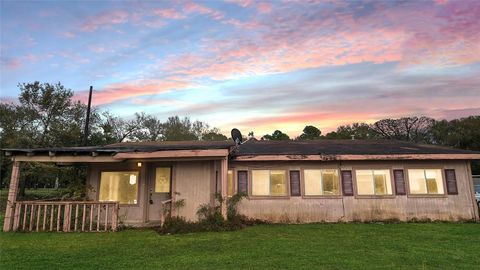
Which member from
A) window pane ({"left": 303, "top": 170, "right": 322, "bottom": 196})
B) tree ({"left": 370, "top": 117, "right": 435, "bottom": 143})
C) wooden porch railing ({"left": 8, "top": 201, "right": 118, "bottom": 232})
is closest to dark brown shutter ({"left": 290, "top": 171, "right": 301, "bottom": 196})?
window pane ({"left": 303, "top": 170, "right": 322, "bottom": 196})

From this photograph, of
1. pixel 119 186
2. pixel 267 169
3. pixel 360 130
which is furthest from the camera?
pixel 360 130

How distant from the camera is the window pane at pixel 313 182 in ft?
38.2

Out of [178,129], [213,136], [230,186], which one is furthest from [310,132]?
[230,186]

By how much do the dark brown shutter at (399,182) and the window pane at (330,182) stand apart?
86.7 inches

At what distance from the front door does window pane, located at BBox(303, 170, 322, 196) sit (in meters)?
5.15

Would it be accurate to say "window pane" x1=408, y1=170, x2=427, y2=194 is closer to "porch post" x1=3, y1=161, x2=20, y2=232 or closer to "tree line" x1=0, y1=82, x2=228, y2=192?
"porch post" x1=3, y1=161, x2=20, y2=232

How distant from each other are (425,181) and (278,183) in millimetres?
5629

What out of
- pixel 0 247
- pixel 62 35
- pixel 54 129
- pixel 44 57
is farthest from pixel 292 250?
pixel 54 129

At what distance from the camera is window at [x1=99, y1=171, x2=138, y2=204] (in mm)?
11148

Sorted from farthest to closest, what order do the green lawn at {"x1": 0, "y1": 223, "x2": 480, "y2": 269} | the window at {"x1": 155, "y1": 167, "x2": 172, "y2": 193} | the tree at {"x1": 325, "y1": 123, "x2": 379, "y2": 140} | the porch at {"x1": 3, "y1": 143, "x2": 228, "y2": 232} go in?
the tree at {"x1": 325, "y1": 123, "x2": 379, "y2": 140}, the window at {"x1": 155, "y1": 167, "x2": 172, "y2": 193}, the porch at {"x1": 3, "y1": 143, "x2": 228, "y2": 232}, the green lawn at {"x1": 0, "y1": 223, "x2": 480, "y2": 269}

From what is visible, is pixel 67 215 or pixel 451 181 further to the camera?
pixel 451 181

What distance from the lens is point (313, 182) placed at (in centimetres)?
1171

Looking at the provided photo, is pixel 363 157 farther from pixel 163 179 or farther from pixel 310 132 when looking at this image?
pixel 310 132

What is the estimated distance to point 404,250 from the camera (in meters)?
6.90
